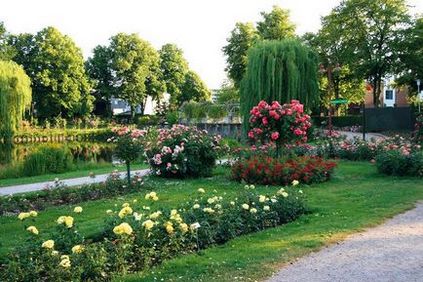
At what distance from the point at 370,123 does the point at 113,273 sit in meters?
31.4

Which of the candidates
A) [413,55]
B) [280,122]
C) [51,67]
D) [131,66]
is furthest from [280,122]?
[131,66]

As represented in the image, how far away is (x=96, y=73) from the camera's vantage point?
2474 inches

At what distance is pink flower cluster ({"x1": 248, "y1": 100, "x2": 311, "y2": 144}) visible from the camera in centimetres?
1358

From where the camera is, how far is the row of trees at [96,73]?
52.8m

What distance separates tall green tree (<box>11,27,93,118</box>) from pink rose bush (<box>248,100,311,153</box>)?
42348 millimetres

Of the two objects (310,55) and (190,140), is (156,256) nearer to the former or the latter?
(190,140)

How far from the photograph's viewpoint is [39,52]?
173 ft

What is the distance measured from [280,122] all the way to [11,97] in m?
21.0

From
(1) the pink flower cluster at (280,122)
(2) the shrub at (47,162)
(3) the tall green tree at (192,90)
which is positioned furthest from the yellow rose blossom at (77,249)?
(3) the tall green tree at (192,90)

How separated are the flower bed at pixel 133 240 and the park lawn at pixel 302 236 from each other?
7.3 inches

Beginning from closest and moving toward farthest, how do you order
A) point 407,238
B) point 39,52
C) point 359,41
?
point 407,238
point 359,41
point 39,52

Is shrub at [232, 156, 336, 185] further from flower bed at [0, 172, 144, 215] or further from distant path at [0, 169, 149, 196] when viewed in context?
distant path at [0, 169, 149, 196]

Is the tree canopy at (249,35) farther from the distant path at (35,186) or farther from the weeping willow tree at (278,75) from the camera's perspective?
the distant path at (35,186)

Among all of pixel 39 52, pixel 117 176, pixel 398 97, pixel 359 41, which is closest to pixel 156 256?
pixel 117 176
